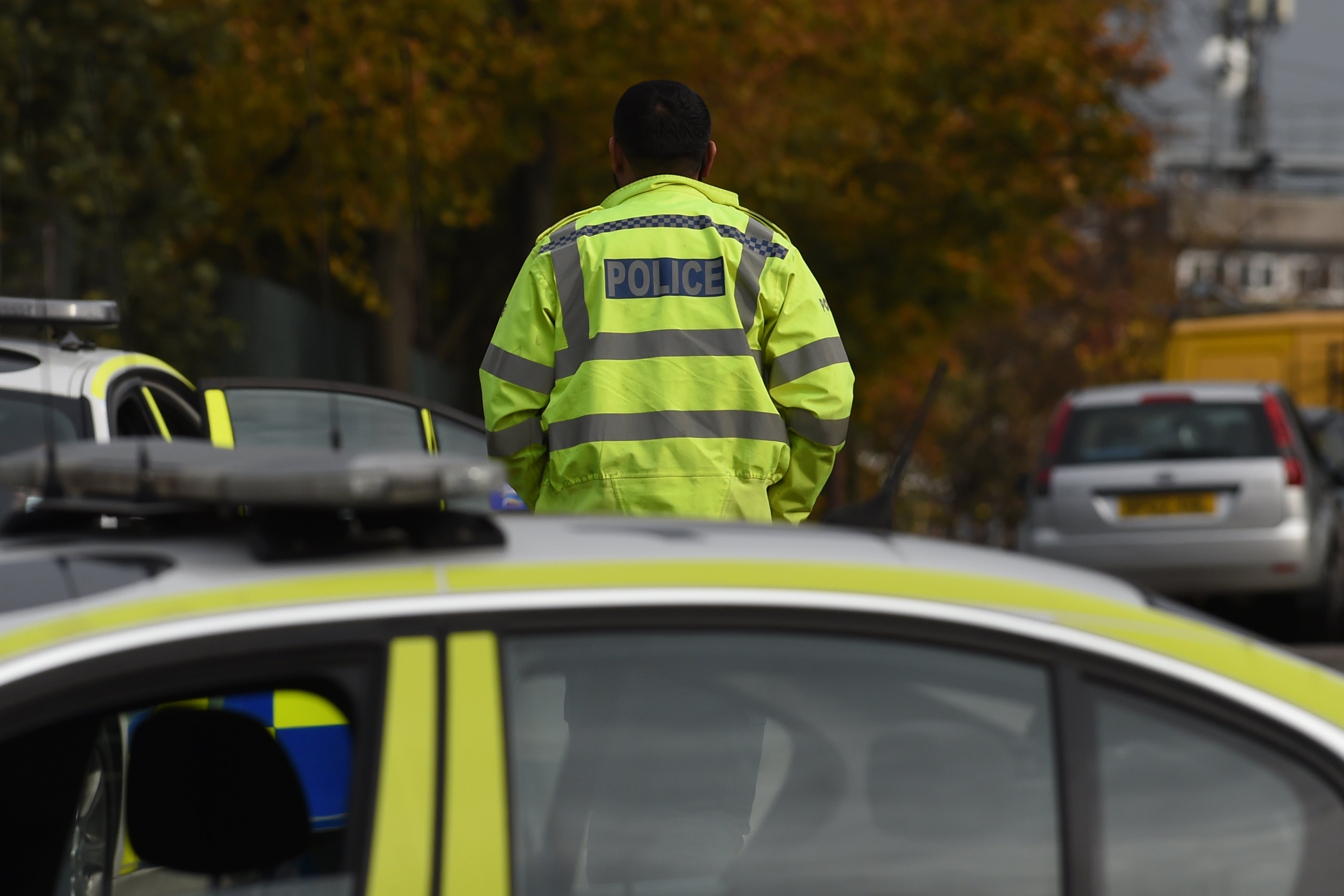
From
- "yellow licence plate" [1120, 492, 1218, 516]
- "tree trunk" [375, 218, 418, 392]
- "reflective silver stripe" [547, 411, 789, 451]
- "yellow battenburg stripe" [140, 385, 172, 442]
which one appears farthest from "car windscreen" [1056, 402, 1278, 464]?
"reflective silver stripe" [547, 411, 789, 451]

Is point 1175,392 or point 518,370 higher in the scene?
point 518,370

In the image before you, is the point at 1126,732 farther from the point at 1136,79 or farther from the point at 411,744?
the point at 1136,79

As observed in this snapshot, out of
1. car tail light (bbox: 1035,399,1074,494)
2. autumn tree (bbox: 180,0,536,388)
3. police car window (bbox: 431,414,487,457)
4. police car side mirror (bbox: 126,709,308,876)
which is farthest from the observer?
autumn tree (bbox: 180,0,536,388)

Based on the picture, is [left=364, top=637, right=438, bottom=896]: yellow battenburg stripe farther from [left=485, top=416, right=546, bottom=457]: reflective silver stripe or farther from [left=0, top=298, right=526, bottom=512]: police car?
[left=0, top=298, right=526, bottom=512]: police car

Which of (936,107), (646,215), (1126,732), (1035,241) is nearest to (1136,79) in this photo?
(1035,241)

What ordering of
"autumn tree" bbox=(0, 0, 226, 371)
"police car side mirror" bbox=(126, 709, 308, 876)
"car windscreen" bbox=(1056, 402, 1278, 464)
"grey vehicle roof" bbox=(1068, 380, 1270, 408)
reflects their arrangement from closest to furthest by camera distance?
"police car side mirror" bbox=(126, 709, 308, 876) → "car windscreen" bbox=(1056, 402, 1278, 464) → "grey vehicle roof" bbox=(1068, 380, 1270, 408) → "autumn tree" bbox=(0, 0, 226, 371)

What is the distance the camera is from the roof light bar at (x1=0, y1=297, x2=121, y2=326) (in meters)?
4.30

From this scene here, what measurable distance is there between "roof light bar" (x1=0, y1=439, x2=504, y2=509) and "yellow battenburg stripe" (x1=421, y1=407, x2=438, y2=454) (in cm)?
315

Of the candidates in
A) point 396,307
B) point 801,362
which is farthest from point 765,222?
point 396,307

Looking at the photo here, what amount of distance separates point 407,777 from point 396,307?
569 inches

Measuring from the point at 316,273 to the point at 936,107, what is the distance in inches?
262

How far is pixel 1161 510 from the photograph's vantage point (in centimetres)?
1065

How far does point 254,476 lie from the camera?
1.86m

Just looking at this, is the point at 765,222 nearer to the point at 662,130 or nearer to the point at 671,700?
the point at 662,130
